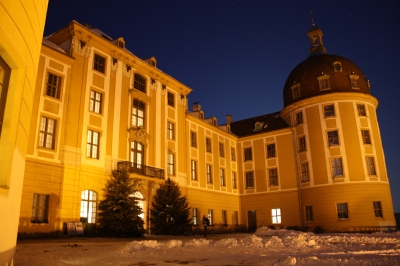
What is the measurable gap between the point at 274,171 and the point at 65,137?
83.9 ft

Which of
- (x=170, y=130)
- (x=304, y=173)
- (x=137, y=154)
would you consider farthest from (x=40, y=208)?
(x=304, y=173)

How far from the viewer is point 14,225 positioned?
529 centimetres

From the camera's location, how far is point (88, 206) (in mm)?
21719

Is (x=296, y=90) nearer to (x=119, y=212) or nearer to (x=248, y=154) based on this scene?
(x=248, y=154)

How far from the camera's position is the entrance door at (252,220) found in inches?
1540

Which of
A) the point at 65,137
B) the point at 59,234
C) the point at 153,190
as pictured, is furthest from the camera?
the point at 153,190

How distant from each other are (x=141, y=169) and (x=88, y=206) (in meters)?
5.29

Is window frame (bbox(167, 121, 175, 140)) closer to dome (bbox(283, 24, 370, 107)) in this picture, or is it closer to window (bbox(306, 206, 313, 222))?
dome (bbox(283, 24, 370, 107))

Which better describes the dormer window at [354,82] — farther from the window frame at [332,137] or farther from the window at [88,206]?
the window at [88,206]

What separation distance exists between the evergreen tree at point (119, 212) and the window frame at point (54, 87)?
6.59m

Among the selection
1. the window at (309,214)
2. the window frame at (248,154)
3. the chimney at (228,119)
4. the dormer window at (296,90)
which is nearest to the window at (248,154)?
the window frame at (248,154)

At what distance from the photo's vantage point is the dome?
3722cm

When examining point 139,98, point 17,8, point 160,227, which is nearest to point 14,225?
point 17,8

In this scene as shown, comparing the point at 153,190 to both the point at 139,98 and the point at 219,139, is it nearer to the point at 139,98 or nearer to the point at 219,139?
the point at 139,98
